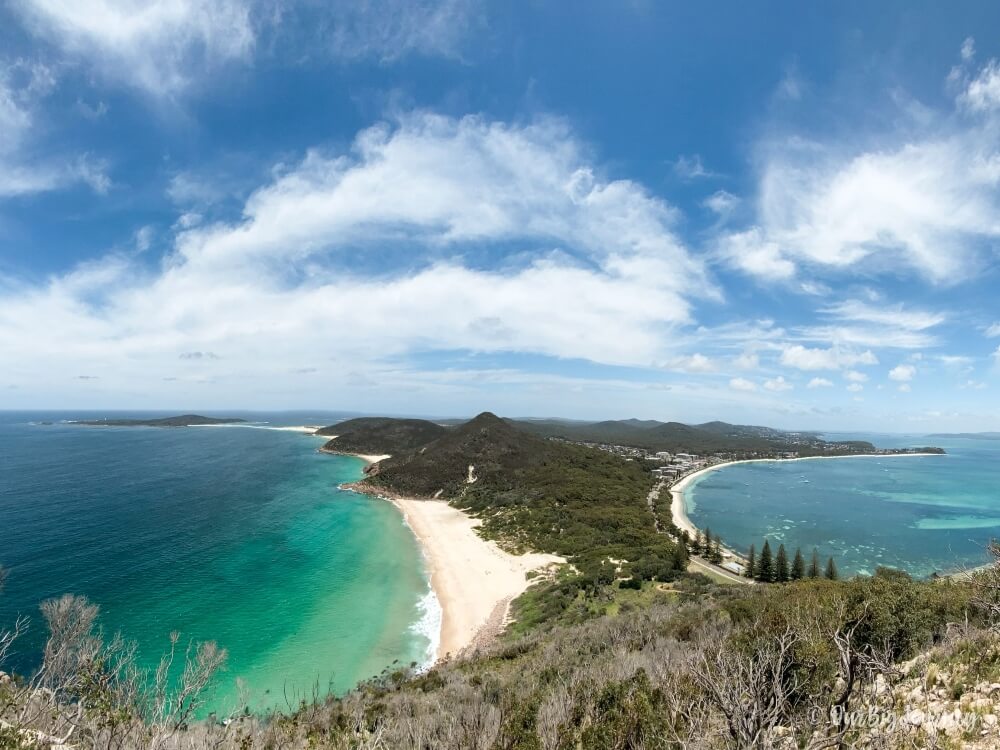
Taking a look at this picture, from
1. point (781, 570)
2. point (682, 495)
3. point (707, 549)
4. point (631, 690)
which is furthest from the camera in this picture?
point (682, 495)

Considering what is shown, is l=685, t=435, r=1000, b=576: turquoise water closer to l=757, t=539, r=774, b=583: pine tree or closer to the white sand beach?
l=757, t=539, r=774, b=583: pine tree

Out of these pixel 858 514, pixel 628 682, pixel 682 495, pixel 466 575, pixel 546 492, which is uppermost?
pixel 628 682

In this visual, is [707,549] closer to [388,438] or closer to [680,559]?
[680,559]

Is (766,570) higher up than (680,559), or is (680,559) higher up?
(680,559)

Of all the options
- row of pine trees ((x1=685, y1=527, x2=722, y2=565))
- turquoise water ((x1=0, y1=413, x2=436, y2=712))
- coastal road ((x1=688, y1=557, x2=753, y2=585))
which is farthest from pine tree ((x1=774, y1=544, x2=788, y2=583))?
turquoise water ((x1=0, y1=413, x2=436, y2=712))

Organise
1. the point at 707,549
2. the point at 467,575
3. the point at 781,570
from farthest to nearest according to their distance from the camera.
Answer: the point at 707,549 < the point at 781,570 < the point at 467,575

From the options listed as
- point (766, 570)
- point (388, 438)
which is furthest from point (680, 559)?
point (388, 438)

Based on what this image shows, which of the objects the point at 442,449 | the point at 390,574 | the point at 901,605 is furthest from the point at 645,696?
the point at 442,449

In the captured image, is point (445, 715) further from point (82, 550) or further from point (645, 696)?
point (82, 550)
